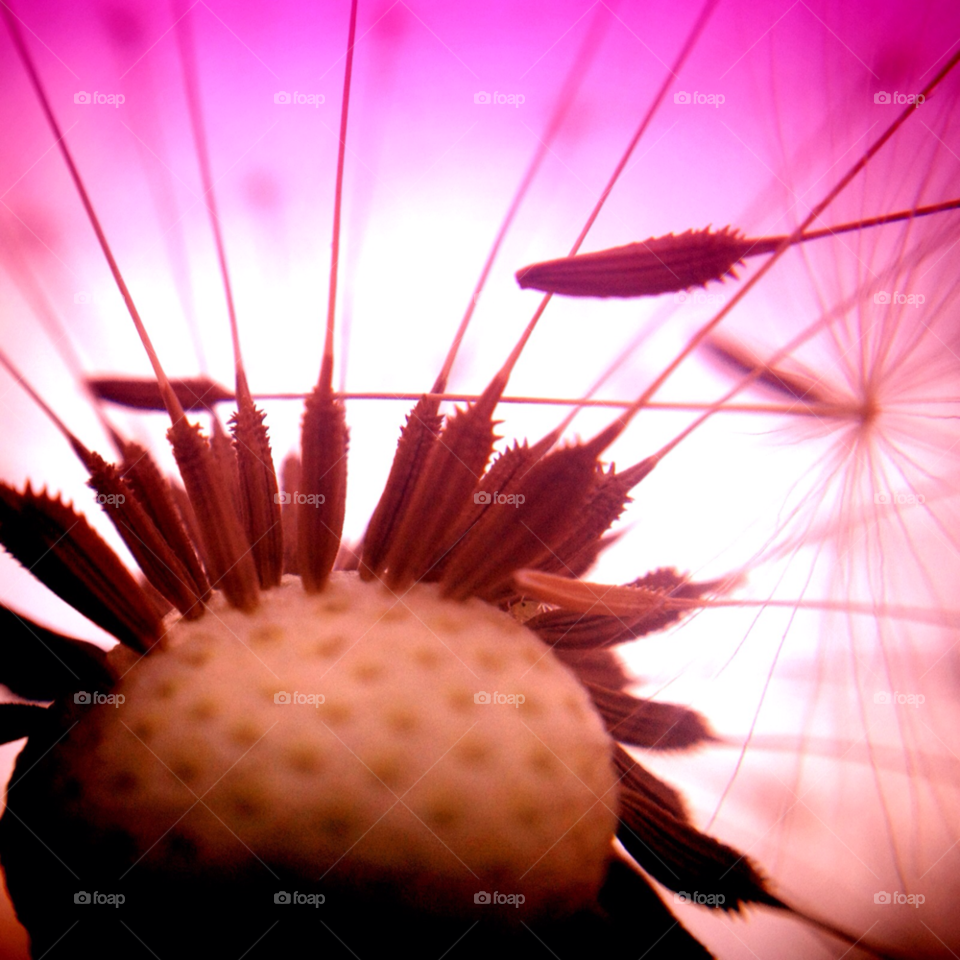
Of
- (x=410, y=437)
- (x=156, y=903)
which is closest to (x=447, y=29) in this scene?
(x=410, y=437)

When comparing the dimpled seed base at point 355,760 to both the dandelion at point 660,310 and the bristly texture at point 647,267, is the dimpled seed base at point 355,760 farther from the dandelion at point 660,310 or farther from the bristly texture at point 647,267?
the bristly texture at point 647,267

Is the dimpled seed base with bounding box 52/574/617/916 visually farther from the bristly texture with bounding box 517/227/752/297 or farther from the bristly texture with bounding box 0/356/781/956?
the bristly texture with bounding box 517/227/752/297

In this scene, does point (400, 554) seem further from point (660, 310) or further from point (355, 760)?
point (660, 310)

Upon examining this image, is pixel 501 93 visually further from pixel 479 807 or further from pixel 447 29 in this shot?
pixel 479 807

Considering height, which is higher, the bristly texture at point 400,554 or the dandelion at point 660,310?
the dandelion at point 660,310

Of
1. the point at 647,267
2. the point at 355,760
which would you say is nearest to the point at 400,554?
the point at 355,760

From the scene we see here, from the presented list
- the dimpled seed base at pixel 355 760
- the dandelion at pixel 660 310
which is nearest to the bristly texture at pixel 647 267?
the dandelion at pixel 660 310

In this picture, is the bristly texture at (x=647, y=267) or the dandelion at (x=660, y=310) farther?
the dandelion at (x=660, y=310)
